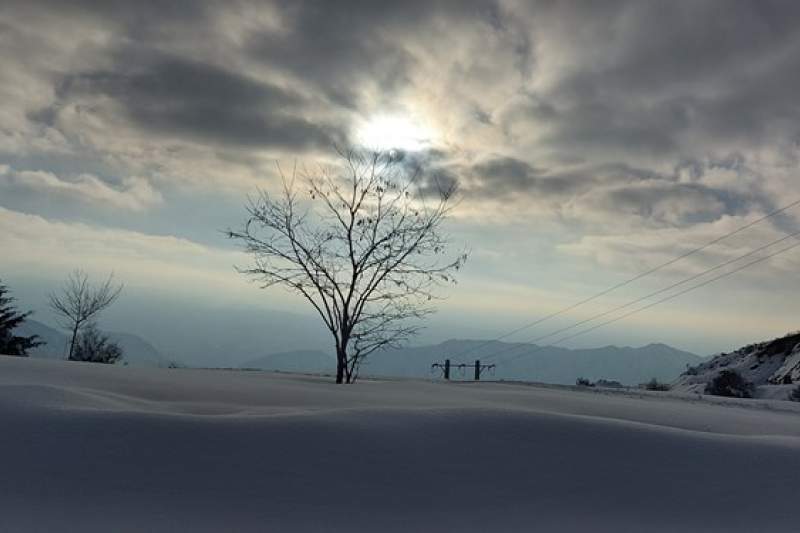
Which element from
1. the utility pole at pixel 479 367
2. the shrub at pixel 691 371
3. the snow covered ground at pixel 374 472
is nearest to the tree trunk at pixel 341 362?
the snow covered ground at pixel 374 472

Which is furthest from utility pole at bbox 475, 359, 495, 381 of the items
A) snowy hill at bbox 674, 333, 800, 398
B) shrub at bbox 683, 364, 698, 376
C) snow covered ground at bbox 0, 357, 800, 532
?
snow covered ground at bbox 0, 357, 800, 532

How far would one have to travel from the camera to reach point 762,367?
2394 cm

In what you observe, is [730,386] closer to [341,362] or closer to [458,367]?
[458,367]

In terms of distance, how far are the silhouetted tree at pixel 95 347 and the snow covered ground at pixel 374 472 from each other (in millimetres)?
31072

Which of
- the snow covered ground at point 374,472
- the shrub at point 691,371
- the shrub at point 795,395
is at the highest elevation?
the shrub at point 691,371

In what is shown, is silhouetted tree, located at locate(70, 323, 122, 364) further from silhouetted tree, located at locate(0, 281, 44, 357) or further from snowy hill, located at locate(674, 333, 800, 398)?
snowy hill, located at locate(674, 333, 800, 398)

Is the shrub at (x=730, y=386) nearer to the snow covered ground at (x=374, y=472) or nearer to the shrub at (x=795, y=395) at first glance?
the shrub at (x=795, y=395)

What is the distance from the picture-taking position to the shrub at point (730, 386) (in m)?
18.1

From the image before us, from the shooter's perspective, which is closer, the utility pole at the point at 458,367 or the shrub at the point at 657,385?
the shrub at the point at 657,385

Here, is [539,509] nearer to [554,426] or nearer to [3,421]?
[554,426]

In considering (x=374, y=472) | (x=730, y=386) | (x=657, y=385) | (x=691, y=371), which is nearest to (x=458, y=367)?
(x=657, y=385)

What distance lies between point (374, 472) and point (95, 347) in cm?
3492

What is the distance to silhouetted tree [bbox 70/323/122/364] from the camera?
32.9 metres

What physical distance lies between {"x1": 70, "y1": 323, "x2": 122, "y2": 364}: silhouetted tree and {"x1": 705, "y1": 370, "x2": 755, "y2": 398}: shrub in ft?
95.3
